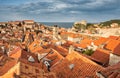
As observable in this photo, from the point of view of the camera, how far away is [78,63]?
2838 centimetres

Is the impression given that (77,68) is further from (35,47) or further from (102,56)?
(35,47)

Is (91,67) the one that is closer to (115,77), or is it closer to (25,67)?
(25,67)

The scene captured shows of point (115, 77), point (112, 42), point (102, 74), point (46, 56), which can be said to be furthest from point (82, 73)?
point (112, 42)

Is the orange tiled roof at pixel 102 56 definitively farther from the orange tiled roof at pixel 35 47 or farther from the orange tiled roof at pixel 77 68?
the orange tiled roof at pixel 35 47

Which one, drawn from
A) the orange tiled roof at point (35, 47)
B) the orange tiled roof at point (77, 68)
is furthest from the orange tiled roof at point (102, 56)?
the orange tiled roof at point (35, 47)

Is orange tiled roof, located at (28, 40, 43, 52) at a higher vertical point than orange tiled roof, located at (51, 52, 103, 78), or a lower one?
lower

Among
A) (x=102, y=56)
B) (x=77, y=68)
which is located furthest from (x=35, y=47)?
(x=77, y=68)

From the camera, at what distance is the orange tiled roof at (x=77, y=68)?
2559 centimetres

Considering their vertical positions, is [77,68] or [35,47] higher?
[77,68]

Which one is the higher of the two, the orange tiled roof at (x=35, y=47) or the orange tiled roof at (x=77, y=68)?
the orange tiled roof at (x=77, y=68)

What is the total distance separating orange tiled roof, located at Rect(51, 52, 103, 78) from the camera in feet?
84.0

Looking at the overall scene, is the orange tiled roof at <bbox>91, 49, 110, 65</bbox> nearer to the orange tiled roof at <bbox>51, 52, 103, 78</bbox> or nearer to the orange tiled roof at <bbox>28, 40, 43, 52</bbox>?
the orange tiled roof at <bbox>51, 52, 103, 78</bbox>

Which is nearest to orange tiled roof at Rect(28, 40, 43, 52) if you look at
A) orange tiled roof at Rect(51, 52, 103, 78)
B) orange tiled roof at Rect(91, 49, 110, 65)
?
orange tiled roof at Rect(91, 49, 110, 65)

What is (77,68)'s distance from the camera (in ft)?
90.6
